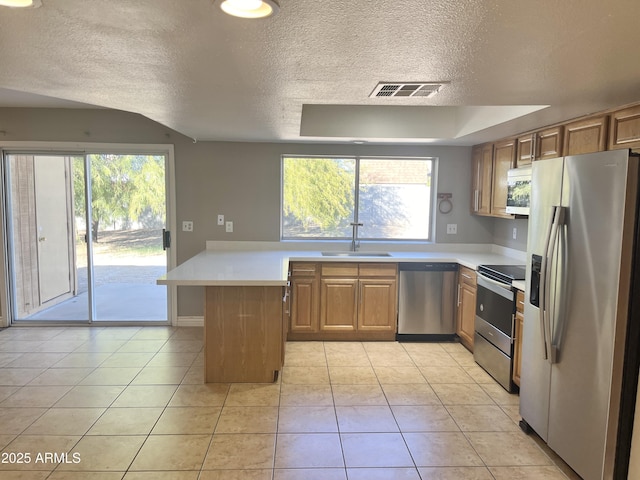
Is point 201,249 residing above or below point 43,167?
below

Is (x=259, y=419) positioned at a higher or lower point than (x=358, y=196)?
lower

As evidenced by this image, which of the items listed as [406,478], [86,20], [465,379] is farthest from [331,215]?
[86,20]

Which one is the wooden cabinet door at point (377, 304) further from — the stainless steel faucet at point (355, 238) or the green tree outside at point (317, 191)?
the green tree outside at point (317, 191)

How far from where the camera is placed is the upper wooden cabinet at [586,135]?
2588mm

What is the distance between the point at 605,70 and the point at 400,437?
2.22 meters

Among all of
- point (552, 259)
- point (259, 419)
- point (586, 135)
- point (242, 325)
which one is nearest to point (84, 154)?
point (242, 325)

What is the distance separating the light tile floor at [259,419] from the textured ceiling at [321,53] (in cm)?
202

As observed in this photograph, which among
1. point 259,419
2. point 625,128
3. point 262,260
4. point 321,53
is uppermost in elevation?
point 321,53

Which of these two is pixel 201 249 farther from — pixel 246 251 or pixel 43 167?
pixel 43 167

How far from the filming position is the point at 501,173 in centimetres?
392

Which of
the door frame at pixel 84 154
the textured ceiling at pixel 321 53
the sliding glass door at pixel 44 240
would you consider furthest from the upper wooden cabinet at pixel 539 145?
the sliding glass door at pixel 44 240

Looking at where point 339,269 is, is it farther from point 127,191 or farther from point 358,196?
point 127,191

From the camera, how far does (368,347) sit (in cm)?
415

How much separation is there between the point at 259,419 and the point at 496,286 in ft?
6.77
